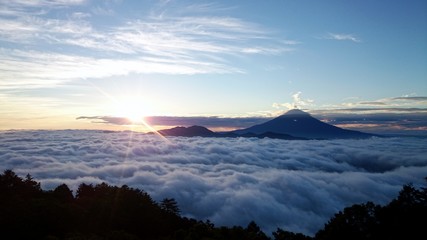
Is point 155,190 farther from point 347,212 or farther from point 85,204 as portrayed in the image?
point 347,212

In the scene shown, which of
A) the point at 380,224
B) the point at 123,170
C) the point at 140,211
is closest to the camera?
the point at 380,224

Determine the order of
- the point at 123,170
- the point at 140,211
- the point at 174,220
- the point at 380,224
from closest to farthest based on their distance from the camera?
the point at 380,224 < the point at 140,211 < the point at 174,220 < the point at 123,170

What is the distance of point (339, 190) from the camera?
191m

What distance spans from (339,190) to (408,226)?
174045 mm

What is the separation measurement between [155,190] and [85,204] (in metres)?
102

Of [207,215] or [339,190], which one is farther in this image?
[339,190]

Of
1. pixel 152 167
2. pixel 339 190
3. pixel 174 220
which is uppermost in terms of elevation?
pixel 174 220

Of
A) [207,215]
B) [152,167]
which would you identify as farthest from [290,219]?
[152,167]

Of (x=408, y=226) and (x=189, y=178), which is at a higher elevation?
(x=408, y=226)

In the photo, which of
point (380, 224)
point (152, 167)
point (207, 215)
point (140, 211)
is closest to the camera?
point (380, 224)

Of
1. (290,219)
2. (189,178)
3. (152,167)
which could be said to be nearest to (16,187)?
(290,219)

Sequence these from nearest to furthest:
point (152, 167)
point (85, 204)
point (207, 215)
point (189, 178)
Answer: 1. point (85, 204)
2. point (207, 215)
3. point (189, 178)
4. point (152, 167)

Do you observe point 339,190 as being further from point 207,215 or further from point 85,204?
point 85,204

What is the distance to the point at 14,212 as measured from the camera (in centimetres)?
3328
